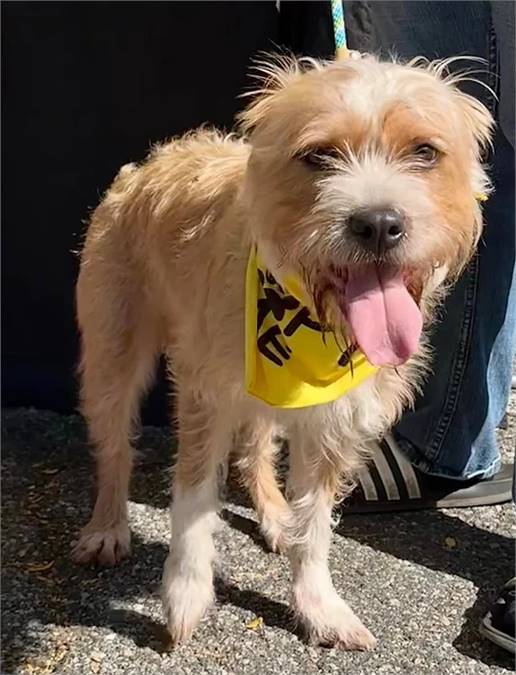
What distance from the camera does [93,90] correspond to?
4.20m

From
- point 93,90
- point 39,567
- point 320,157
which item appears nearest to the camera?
point 320,157

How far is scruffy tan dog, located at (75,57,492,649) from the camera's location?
2508 mm

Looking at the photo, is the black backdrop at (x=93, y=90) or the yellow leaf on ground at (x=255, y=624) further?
the black backdrop at (x=93, y=90)

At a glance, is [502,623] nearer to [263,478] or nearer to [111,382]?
[263,478]

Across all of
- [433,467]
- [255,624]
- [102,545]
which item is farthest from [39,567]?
[433,467]

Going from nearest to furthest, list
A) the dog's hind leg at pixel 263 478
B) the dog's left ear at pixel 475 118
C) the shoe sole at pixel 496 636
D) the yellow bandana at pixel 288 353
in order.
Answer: the dog's left ear at pixel 475 118
the yellow bandana at pixel 288 353
the shoe sole at pixel 496 636
the dog's hind leg at pixel 263 478

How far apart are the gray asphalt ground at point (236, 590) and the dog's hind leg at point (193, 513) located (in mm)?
144

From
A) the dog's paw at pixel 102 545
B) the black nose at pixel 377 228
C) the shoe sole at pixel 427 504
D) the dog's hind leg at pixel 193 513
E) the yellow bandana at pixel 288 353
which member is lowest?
the shoe sole at pixel 427 504

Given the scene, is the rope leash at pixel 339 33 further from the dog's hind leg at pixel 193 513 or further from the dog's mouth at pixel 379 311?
the dog's hind leg at pixel 193 513

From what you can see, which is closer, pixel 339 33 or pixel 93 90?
pixel 339 33

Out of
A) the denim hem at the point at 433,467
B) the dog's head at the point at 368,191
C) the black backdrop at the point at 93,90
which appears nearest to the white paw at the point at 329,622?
the denim hem at the point at 433,467

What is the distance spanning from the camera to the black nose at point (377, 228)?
240cm

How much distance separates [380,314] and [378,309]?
1 cm

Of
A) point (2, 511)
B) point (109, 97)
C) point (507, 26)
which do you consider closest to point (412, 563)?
point (2, 511)
